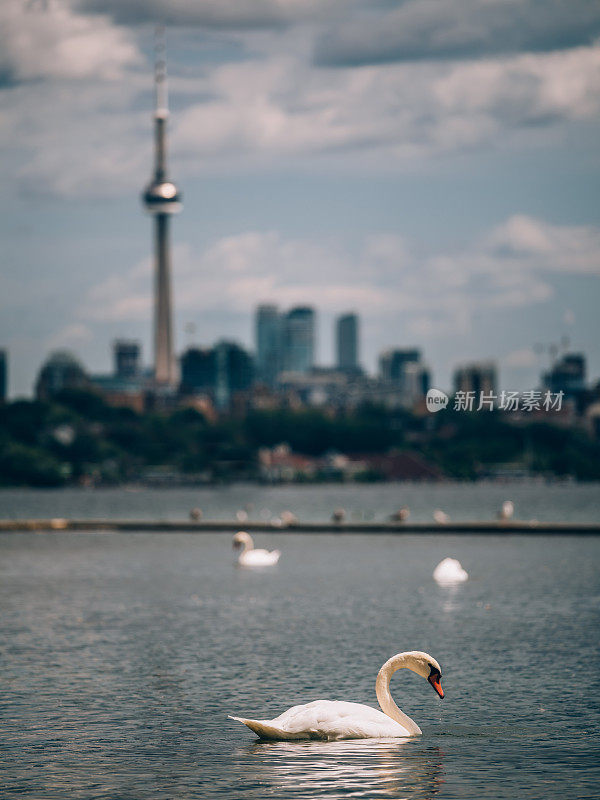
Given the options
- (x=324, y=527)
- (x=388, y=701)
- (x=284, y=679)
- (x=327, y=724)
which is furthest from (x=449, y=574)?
(x=324, y=527)

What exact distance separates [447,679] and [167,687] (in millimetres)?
5730

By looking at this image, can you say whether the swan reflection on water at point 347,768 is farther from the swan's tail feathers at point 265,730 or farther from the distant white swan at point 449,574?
the distant white swan at point 449,574

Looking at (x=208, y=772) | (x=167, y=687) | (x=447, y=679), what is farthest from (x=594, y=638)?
(x=208, y=772)

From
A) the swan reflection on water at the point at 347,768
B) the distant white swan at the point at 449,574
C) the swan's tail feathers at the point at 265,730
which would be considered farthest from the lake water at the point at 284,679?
the distant white swan at the point at 449,574

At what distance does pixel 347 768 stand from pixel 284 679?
9376 millimetres

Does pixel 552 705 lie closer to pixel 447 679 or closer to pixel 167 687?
pixel 447 679

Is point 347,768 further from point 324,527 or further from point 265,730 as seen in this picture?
point 324,527

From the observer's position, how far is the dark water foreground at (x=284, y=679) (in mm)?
20766

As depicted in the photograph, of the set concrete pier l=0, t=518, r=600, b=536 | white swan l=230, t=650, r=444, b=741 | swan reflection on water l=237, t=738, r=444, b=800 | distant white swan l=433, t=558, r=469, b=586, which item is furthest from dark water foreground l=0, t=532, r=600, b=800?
concrete pier l=0, t=518, r=600, b=536

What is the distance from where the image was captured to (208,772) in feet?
69.3

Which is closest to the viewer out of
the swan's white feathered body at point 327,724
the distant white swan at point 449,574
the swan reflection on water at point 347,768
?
the swan reflection on water at point 347,768

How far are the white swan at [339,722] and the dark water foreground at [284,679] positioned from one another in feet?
0.69

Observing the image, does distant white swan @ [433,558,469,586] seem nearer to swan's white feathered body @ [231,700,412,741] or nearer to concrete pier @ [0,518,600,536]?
swan's white feathered body @ [231,700,412,741]

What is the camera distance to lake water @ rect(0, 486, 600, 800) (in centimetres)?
2077
